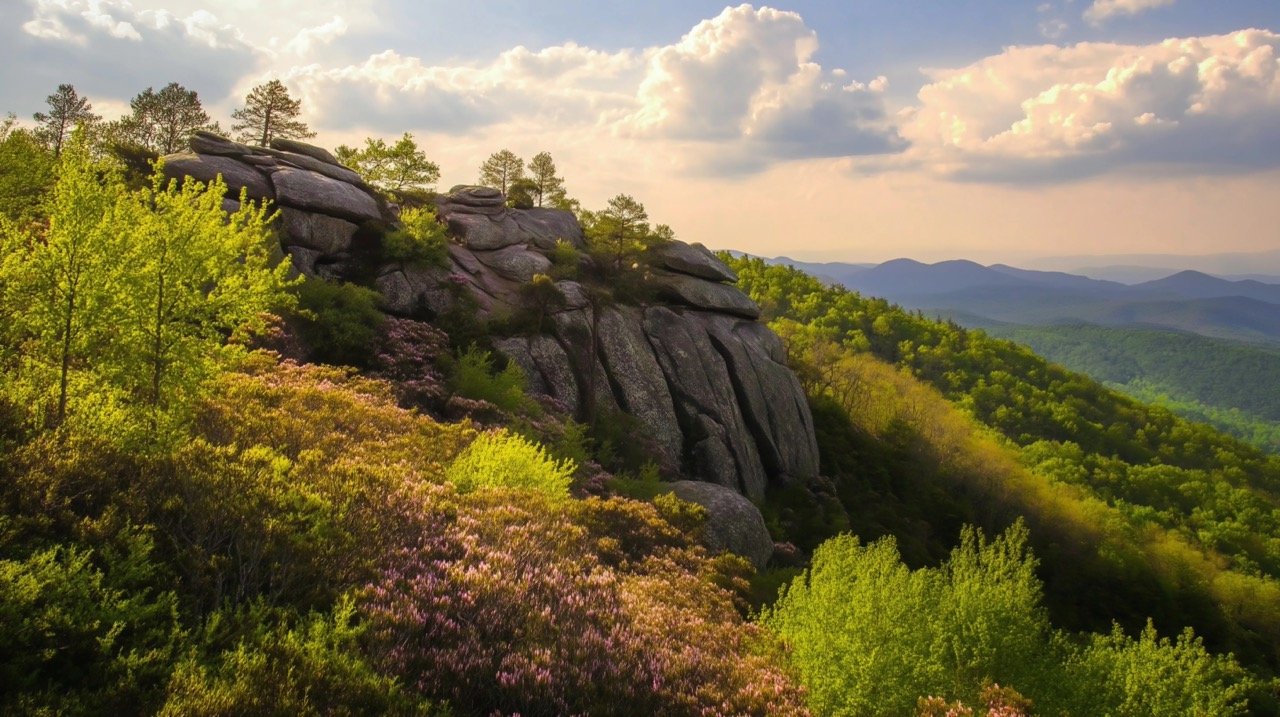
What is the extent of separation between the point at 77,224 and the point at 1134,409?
511 feet

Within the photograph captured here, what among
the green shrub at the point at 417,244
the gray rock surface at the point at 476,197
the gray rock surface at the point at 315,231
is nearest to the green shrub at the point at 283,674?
the green shrub at the point at 417,244

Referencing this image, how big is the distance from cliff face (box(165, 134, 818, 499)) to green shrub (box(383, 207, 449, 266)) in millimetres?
419

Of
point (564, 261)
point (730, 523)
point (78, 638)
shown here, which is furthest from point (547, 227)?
point (78, 638)

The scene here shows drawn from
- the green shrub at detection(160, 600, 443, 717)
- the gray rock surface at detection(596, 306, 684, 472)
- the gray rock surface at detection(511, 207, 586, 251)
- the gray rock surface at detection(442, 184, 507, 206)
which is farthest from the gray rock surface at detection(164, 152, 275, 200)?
the green shrub at detection(160, 600, 443, 717)

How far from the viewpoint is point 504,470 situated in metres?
12.3

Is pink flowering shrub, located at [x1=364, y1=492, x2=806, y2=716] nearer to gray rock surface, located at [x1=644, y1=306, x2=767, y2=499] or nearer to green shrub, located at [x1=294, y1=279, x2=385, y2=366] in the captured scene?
green shrub, located at [x1=294, y1=279, x2=385, y2=366]

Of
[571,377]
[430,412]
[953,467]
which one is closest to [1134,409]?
[953,467]

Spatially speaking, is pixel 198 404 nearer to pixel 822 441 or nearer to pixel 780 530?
pixel 780 530

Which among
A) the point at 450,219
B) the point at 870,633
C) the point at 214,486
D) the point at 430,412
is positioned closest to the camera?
the point at 870,633

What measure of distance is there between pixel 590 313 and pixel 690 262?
447 inches

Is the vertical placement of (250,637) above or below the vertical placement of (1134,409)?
above

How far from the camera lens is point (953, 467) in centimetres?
5700

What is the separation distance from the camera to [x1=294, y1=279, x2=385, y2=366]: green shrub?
1925 centimetres

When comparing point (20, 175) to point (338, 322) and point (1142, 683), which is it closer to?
point (338, 322)
